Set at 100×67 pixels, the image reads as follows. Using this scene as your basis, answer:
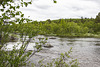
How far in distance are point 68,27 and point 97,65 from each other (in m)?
65.6

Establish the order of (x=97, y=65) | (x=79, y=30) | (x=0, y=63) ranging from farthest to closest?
(x=79, y=30), (x=97, y=65), (x=0, y=63)

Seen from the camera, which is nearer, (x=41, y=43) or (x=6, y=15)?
(x=6, y=15)

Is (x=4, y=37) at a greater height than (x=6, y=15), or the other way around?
(x=6, y=15)

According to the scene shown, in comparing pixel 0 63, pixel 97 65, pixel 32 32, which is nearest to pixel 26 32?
pixel 32 32

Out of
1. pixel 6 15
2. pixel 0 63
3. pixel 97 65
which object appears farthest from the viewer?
pixel 97 65

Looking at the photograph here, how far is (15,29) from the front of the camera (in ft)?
10.3

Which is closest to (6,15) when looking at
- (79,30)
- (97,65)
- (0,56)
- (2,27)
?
(2,27)

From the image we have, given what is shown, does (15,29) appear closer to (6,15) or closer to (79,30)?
(6,15)

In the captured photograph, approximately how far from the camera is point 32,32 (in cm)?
334

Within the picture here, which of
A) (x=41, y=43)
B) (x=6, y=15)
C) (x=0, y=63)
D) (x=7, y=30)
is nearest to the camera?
(x=6, y=15)

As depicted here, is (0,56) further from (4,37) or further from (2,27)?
(2,27)

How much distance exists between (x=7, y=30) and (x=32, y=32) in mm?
664

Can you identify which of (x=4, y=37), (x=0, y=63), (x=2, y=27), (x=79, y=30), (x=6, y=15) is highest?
(x=6, y=15)

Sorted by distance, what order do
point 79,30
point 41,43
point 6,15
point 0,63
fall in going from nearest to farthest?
1. point 6,15
2. point 0,63
3. point 41,43
4. point 79,30
